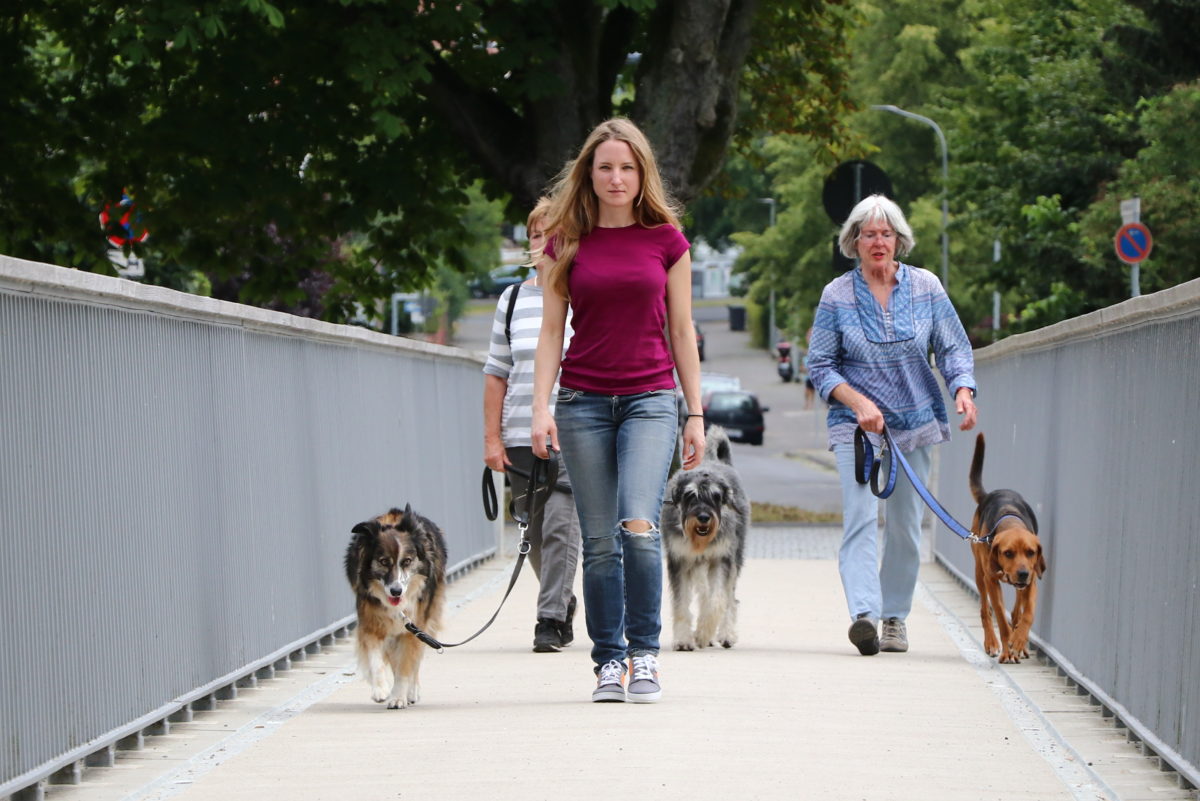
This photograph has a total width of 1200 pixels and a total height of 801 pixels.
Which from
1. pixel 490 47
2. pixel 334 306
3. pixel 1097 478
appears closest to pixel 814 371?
pixel 1097 478

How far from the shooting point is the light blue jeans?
9.71m

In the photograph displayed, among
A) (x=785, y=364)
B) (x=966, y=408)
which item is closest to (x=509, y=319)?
(x=966, y=408)

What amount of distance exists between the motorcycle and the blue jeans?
7755cm

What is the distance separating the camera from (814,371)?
9.75 m

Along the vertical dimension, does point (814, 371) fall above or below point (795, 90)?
below

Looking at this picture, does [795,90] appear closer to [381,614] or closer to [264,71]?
[264,71]

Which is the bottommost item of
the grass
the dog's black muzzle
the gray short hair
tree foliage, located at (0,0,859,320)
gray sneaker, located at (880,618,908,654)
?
the grass

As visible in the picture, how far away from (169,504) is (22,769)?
1.88 metres

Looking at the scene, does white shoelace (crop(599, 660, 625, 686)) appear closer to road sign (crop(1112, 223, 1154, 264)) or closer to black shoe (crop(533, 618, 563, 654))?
black shoe (crop(533, 618, 563, 654))

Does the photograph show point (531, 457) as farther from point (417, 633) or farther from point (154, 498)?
point (154, 498)

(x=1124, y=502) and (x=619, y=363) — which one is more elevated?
(x=619, y=363)

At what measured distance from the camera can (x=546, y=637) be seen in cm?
985

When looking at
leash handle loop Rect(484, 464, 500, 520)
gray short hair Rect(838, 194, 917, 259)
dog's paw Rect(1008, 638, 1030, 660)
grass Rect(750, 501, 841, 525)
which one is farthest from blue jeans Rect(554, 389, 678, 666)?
grass Rect(750, 501, 841, 525)

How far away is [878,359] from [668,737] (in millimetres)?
3488
